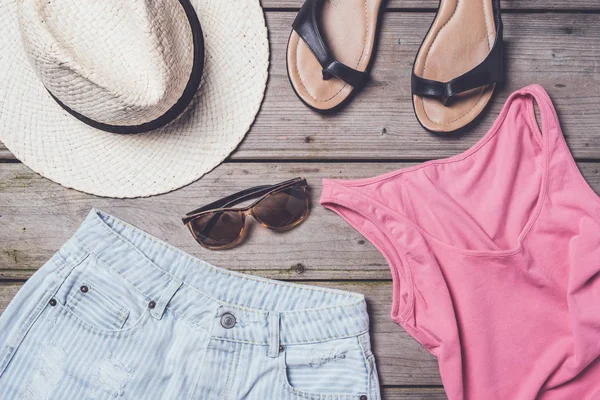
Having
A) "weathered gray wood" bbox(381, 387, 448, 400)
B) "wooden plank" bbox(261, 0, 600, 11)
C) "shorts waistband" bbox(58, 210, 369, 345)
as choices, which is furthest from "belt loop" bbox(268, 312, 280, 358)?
"wooden plank" bbox(261, 0, 600, 11)

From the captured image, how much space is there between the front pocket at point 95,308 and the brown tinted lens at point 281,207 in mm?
256

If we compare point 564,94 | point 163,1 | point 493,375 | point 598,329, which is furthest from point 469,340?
point 163,1

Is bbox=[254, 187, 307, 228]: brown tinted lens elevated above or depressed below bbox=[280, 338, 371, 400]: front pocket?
above

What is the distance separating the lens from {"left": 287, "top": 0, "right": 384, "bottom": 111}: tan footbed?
730 millimetres

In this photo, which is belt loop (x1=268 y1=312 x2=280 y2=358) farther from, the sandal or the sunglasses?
the sandal

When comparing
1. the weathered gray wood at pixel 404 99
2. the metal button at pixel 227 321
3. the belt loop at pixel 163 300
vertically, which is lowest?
the metal button at pixel 227 321

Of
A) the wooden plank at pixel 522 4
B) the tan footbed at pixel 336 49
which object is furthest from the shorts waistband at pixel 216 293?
the wooden plank at pixel 522 4

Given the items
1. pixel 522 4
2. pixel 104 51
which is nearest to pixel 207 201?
pixel 104 51

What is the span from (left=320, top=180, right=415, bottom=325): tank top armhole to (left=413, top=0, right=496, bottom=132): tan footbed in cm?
19

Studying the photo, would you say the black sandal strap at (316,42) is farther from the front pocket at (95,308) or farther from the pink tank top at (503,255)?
the front pocket at (95,308)

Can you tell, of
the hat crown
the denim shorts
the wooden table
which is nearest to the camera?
the hat crown

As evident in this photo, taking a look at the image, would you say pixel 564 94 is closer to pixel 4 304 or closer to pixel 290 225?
pixel 290 225

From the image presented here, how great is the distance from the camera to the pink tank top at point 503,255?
700 mm

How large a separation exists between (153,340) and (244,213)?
235mm
